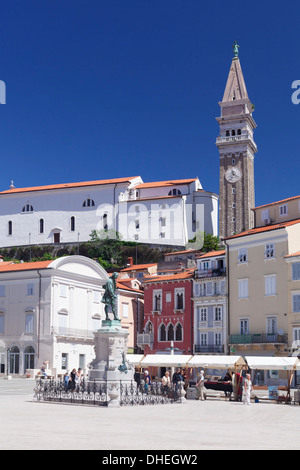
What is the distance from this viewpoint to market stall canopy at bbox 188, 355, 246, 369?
3253 centimetres

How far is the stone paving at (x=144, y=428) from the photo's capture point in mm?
13695

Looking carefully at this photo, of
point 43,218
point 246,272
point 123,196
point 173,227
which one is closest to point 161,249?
point 173,227

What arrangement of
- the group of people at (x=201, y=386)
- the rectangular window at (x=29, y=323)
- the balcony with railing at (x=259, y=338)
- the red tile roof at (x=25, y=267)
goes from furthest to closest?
the red tile roof at (x=25, y=267) < the rectangular window at (x=29, y=323) < the balcony with railing at (x=259, y=338) < the group of people at (x=201, y=386)

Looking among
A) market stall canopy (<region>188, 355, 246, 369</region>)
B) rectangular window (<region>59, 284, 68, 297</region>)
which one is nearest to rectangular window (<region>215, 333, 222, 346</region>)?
rectangular window (<region>59, 284, 68, 297</region>)

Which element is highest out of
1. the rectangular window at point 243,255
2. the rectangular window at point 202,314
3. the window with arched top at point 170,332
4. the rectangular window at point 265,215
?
the rectangular window at point 265,215

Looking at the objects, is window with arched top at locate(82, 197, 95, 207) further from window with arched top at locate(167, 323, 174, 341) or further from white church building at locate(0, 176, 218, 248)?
window with arched top at locate(167, 323, 174, 341)

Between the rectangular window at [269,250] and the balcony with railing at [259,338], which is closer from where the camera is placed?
the balcony with railing at [259,338]

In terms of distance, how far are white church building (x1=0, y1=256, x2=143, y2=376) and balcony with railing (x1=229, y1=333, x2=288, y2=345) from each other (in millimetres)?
16092

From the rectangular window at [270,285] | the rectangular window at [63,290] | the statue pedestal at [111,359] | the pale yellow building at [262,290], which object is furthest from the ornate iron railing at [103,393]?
the rectangular window at [63,290]

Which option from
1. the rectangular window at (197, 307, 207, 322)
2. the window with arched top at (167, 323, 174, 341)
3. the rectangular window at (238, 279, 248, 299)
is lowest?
the window with arched top at (167, 323, 174, 341)

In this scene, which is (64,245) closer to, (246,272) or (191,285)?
(191,285)

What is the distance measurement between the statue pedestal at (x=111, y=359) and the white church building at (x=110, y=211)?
7114cm

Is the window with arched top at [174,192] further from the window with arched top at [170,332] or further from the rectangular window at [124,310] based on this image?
the window with arched top at [170,332]
